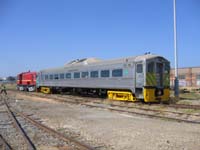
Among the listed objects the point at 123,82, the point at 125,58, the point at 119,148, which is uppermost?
the point at 125,58

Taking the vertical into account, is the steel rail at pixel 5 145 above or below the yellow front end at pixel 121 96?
below

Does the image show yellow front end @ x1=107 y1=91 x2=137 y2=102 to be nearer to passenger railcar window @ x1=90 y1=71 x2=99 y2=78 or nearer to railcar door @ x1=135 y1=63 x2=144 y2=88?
railcar door @ x1=135 y1=63 x2=144 y2=88

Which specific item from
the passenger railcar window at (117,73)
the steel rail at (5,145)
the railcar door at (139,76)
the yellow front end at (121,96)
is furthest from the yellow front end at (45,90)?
the steel rail at (5,145)

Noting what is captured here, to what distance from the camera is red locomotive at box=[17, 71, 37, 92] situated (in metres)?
50.1

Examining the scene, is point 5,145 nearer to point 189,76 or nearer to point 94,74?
point 94,74

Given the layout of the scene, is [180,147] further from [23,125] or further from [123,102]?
[123,102]

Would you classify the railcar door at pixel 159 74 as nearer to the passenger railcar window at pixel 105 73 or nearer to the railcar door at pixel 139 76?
the railcar door at pixel 139 76

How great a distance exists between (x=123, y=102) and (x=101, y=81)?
3615 mm

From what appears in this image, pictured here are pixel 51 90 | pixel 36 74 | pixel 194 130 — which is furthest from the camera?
pixel 36 74

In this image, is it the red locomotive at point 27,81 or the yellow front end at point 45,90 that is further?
the red locomotive at point 27,81

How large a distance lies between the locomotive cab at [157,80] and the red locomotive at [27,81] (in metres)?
28.9

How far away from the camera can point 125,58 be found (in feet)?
77.9

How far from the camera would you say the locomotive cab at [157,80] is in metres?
21.3

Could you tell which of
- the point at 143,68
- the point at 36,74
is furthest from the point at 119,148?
the point at 36,74
